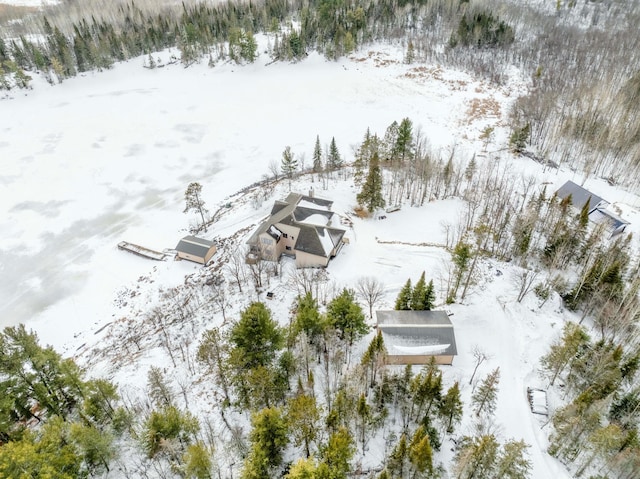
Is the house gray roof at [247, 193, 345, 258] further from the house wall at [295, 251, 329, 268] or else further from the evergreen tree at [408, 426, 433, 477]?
the evergreen tree at [408, 426, 433, 477]

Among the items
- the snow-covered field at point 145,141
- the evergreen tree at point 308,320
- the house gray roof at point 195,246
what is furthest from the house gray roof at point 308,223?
the snow-covered field at point 145,141

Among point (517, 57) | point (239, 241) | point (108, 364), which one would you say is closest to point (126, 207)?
point (239, 241)

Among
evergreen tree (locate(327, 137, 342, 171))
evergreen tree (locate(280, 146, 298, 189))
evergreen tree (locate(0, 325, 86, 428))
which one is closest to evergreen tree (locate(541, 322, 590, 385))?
evergreen tree (locate(0, 325, 86, 428))

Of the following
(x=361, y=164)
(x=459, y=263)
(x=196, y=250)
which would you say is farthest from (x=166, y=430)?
(x=361, y=164)

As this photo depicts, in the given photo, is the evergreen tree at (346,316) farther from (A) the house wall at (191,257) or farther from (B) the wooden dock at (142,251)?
(B) the wooden dock at (142,251)

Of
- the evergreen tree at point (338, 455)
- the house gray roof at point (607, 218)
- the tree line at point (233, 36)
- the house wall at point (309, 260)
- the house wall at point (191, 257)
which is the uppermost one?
the tree line at point (233, 36)

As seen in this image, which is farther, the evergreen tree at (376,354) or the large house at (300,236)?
the large house at (300,236)
